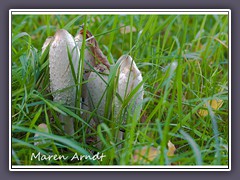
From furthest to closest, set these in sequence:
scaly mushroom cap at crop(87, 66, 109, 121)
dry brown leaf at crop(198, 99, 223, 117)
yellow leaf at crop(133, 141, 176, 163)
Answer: dry brown leaf at crop(198, 99, 223, 117) → scaly mushroom cap at crop(87, 66, 109, 121) → yellow leaf at crop(133, 141, 176, 163)

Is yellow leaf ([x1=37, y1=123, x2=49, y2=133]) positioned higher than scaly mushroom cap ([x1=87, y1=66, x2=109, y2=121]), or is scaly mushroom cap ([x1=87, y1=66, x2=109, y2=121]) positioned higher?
scaly mushroom cap ([x1=87, y1=66, x2=109, y2=121])

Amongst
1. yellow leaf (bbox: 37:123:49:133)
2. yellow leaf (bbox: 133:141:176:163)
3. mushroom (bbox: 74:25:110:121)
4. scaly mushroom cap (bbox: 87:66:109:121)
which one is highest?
mushroom (bbox: 74:25:110:121)

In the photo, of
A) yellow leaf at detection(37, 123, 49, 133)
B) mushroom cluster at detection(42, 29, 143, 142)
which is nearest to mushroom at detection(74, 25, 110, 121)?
mushroom cluster at detection(42, 29, 143, 142)

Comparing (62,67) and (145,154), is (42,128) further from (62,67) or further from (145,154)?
(145,154)

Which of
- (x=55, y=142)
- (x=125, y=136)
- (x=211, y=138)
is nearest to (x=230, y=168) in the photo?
(x=211, y=138)

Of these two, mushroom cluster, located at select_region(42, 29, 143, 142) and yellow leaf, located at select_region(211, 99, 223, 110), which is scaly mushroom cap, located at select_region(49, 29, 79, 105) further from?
yellow leaf, located at select_region(211, 99, 223, 110)

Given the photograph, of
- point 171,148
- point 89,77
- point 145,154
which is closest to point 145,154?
point 145,154

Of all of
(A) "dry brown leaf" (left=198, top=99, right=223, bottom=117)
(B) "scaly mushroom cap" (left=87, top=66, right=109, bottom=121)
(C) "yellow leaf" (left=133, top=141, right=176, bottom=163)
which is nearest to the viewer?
(C) "yellow leaf" (left=133, top=141, right=176, bottom=163)

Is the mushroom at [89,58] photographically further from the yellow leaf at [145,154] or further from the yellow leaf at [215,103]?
the yellow leaf at [215,103]

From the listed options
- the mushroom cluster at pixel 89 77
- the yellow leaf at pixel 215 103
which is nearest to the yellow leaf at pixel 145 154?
the mushroom cluster at pixel 89 77
